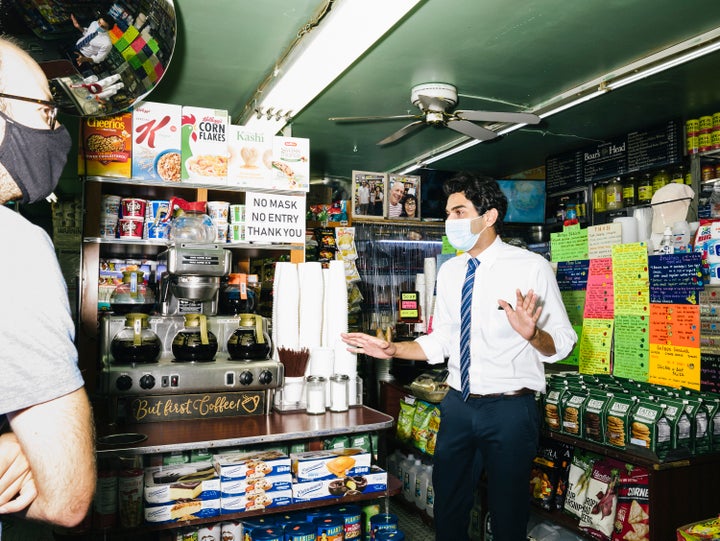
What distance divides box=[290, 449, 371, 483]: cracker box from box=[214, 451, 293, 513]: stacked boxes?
2.7 inches

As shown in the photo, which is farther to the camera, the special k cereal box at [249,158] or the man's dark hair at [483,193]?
the special k cereal box at [249,158]

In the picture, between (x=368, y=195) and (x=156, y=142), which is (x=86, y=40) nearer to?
(x=156, y=142)

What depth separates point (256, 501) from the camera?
2295 mm

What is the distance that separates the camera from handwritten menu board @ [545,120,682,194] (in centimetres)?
531

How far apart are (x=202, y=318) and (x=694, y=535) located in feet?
7.59

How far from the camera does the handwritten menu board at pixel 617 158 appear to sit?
17.4 ft

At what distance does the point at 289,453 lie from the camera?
2785 millimetres

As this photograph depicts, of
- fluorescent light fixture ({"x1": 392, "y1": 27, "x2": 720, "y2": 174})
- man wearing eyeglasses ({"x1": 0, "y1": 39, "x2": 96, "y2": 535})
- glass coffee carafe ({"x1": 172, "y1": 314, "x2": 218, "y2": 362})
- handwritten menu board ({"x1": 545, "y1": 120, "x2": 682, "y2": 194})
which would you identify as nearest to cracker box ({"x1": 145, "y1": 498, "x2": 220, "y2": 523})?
glass coffee carafe ({"x1": 172, "y1": 314, "x2": 218, "y2": 362})

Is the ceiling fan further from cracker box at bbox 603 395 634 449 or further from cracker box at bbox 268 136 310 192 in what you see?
cracker box at bbox 603 395 634 449

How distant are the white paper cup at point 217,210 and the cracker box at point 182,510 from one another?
1.58 meters

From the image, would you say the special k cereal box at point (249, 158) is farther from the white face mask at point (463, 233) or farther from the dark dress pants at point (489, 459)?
the dark dress pants at point (489, 459)

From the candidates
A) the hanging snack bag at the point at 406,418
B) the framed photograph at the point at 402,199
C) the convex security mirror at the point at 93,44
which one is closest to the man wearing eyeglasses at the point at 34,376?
the convex security mirror at the point at 93,44

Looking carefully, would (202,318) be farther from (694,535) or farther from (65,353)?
(694,535)

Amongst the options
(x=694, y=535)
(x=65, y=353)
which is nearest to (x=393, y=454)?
(x=694, y=535)
